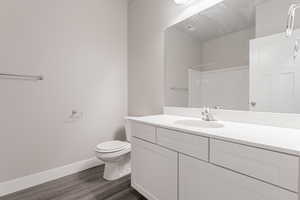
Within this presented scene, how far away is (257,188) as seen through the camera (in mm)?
769

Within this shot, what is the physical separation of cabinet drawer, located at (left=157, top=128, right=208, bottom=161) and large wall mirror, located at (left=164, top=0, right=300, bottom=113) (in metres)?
0.60

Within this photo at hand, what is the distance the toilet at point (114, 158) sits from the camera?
5.76ft

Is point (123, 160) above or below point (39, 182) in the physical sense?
above

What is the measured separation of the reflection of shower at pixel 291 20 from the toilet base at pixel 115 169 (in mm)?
1956

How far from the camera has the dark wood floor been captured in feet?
5.09

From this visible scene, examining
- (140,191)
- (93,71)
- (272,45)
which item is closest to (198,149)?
(140,191)

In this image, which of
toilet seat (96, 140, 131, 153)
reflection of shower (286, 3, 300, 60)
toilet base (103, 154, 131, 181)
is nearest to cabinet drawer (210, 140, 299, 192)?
reflection of shower (286, 3, 300, 60)

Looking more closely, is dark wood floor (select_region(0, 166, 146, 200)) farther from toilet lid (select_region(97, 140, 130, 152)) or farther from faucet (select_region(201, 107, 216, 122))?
faucet (select_region(201, 107, 216, 122))

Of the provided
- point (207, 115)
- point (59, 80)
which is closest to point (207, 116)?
point (207, 115)

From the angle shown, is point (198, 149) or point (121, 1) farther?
→ point (121, 1)

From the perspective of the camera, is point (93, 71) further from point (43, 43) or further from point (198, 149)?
point (198, 149)

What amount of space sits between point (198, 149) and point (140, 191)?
0.85 meters

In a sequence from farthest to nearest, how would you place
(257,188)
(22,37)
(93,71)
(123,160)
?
(93,71), (123,160), (22,37), (257,188)

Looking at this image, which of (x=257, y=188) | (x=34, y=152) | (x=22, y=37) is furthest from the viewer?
(x=34, y=152)
